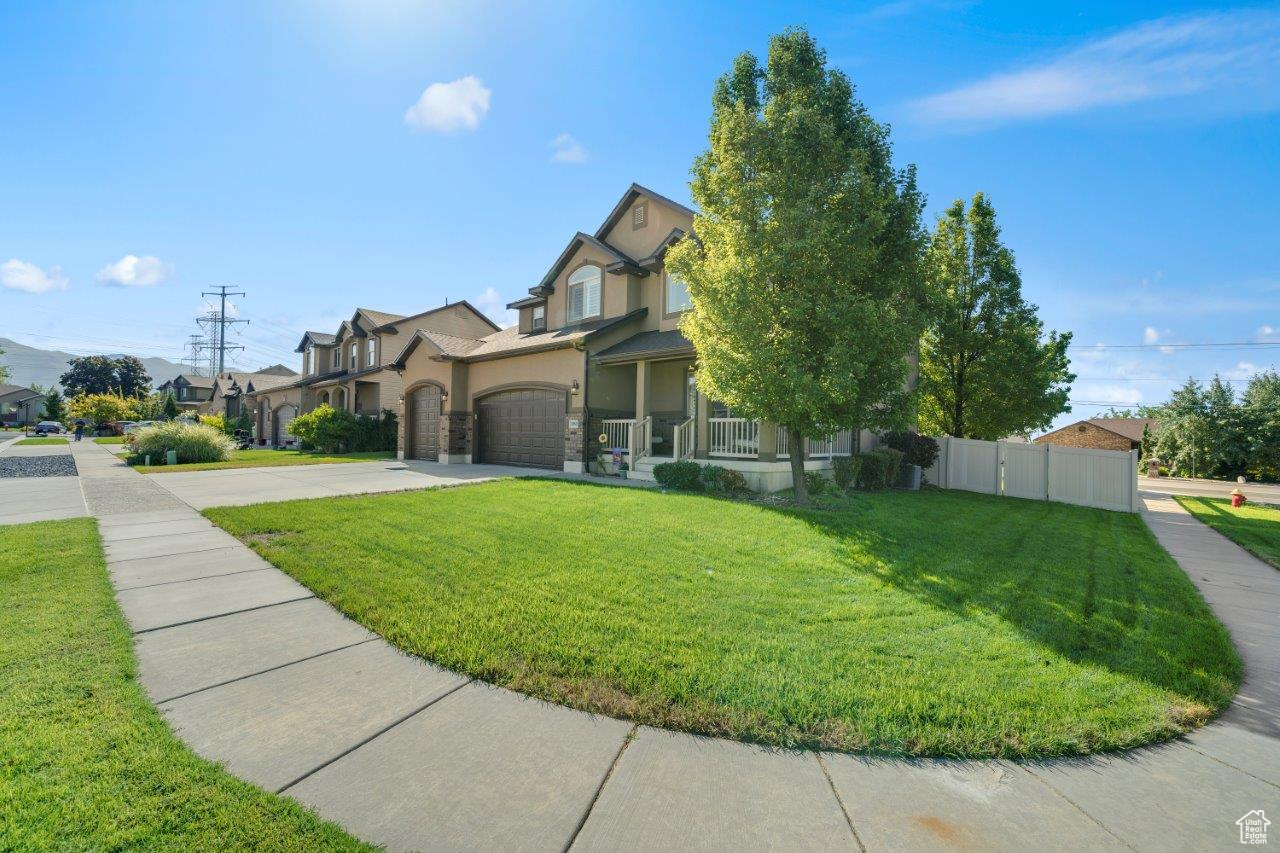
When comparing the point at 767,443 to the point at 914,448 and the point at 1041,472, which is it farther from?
the point at 1041,472

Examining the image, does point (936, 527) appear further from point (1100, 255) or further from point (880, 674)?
point (1100, 255)

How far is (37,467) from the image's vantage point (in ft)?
51.4

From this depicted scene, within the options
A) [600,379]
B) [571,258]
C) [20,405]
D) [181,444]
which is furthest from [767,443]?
[20,405]

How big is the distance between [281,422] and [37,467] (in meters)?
19.2

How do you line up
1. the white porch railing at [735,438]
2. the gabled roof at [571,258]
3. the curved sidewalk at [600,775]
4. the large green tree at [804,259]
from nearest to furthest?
the curved sidewalk at [600,775] < the large green tree at [804,259] < the white porch railing at [735,438] < the gabled roof at [571,258]

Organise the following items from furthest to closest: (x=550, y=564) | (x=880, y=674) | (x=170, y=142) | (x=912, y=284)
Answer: (x=170, y=142) → (x=912, y=284) → (x=550, y=564) → (x=880, y=674)

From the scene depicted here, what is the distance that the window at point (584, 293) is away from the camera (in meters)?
17.0

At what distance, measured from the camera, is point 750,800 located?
90.7 inches

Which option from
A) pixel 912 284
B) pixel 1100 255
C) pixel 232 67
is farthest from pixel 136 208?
pixel 1100 255

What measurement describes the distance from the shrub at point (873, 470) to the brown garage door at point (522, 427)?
26.9 feet

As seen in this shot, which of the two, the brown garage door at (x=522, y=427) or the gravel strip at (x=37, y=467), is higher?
the brown garage door at (x=522, y=427)

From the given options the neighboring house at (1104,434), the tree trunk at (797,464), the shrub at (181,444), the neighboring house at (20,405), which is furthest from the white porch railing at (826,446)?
the neighboring house at (20,405)

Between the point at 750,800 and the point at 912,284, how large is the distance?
979 centimetres

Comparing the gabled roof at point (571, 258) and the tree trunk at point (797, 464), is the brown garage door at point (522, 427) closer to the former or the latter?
the gabled roof at point (571, 258)
